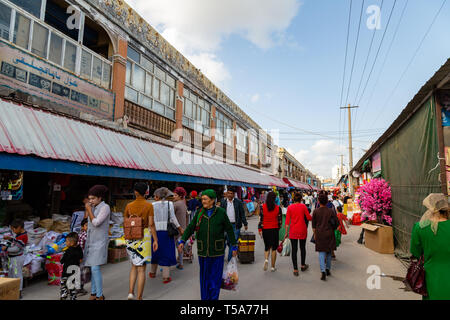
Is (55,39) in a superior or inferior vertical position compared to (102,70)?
superior

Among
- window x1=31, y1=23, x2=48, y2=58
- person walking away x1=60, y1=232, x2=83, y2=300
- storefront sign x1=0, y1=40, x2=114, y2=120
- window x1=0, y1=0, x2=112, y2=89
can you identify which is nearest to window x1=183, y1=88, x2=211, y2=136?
A: window x1=0, y1=0, x2=112, y2=89

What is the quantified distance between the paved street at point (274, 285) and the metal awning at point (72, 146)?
252 centimetres

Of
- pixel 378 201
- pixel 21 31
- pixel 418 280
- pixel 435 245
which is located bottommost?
pixel 418 280

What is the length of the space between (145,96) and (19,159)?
7.42 meters

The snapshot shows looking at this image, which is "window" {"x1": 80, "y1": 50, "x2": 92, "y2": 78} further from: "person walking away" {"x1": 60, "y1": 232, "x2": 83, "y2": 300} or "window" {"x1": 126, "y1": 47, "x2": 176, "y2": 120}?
"person walking away" {"x1": 60, "y1": 232, "x2": 83, "y2": 300}

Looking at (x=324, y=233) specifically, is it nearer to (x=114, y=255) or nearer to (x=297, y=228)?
(x=297, y=228)

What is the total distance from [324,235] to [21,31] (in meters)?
9.14

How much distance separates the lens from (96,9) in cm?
949

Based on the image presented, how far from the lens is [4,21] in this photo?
6.85 metres

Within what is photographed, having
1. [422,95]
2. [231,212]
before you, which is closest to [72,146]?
[231,212]
